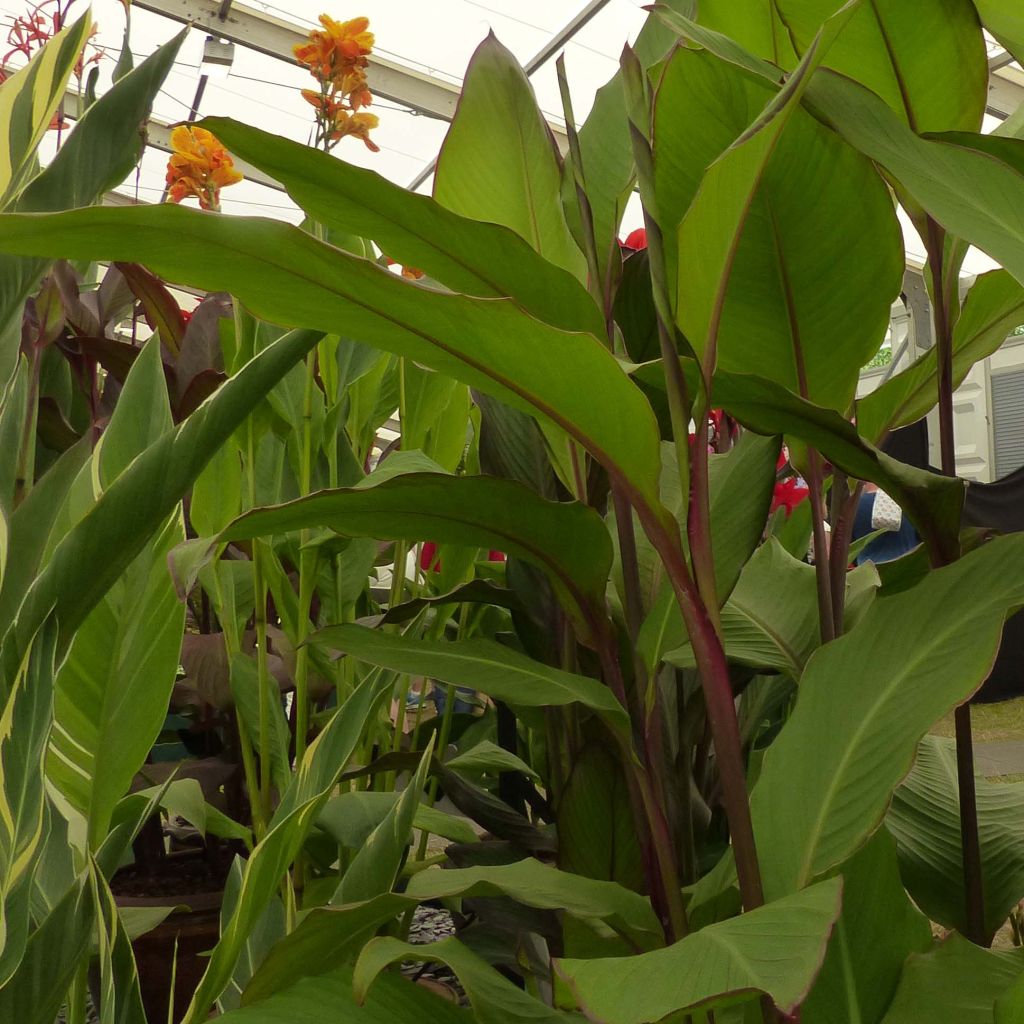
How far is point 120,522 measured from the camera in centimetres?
33

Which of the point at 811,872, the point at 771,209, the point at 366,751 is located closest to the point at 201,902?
the point at 366,751

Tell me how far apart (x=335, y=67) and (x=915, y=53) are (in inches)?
24.0

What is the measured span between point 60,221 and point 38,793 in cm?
21

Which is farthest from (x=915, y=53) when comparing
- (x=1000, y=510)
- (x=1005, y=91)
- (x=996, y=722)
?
(x=1005, y=91)

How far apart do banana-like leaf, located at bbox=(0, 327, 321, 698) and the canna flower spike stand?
2.03ft

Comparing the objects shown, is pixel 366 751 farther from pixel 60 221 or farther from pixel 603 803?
pixel 60 221

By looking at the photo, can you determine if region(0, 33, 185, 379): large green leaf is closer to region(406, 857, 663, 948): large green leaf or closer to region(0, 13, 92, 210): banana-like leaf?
region(0, 13, 92, 210): banana-like leaf

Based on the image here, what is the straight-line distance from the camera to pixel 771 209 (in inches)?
18.4

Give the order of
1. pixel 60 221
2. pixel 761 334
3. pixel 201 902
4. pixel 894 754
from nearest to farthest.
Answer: pixel 60 221 → pixel 894 754 → pixel 761 334 → pixel 201 902

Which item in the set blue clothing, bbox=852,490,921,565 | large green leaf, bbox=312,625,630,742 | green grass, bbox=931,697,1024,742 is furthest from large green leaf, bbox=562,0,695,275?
blue clothing, bbox=852,490,921,565

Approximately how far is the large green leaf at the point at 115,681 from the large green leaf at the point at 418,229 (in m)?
0.17

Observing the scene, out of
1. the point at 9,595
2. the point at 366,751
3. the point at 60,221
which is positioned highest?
the point at 60,221

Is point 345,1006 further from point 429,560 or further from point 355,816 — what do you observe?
point 429,560

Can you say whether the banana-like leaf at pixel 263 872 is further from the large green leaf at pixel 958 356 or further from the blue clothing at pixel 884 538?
the blue clothing at pixel 884 538
